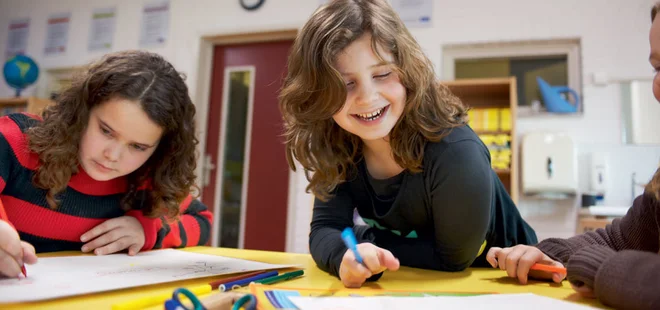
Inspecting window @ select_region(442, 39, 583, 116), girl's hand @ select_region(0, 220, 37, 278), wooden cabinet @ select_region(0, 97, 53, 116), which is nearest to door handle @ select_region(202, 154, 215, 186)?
wooden cabinet @ select_region(0, 97, 53, 116)

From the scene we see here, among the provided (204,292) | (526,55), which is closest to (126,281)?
(204,292)

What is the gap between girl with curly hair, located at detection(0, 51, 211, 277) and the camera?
862 mm

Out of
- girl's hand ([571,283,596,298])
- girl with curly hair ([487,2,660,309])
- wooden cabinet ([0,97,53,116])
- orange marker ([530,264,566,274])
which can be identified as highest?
wooden cabinet ([0,97,53,116])

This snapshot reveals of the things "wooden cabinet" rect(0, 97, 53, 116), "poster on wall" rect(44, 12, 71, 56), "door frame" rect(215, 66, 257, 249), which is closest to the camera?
"door frame" rect(215, 66, 257, 249)

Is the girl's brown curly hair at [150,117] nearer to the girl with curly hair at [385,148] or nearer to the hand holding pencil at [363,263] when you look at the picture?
the girl with curly hair at [385,148]

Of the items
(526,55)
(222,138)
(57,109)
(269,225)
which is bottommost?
(269,225)

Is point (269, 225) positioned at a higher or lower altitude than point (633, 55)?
lower

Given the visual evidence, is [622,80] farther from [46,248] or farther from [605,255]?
[46,248]

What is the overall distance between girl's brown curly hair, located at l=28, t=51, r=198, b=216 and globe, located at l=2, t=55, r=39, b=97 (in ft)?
10.5

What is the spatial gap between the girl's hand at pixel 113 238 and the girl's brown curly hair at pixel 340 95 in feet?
1.18

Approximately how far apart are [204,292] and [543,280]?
488 mm

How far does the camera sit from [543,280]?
26.5 inches

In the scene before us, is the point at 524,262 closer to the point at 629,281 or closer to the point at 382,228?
the point at 629,281

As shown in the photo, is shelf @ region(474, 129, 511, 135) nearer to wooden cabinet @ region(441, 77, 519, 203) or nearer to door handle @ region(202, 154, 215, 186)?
wooden cabinet @ region(441, 77, 519, 203)
